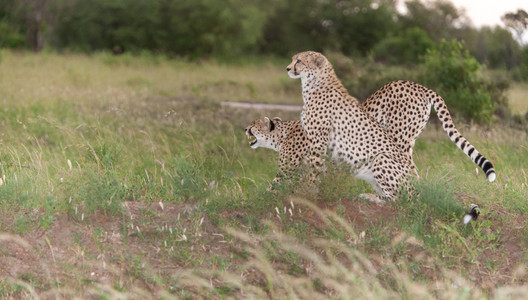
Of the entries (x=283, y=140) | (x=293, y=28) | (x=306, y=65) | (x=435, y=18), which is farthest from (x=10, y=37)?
(x=306, y=65)

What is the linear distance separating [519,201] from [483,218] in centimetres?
46

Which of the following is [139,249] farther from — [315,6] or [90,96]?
[315,6]

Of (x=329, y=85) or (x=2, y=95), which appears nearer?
(x=329, y=85)

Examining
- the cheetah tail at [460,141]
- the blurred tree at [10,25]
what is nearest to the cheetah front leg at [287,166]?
the cheetah tail at [460,141]

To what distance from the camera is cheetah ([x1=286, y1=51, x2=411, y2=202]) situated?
531 centimetres

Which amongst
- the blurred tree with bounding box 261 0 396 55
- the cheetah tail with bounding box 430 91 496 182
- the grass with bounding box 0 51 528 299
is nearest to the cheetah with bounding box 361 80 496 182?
the cheetah tail with bounding box 430 91 496 182

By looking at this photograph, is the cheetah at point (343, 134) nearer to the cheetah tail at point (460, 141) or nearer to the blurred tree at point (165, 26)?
the cheetah tail at point (460, 141)

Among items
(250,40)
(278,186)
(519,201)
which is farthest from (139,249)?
(250,40)

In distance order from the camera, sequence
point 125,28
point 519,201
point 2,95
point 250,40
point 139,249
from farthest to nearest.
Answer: point 125,28, point 250,40, point 2,95, point 519,201, point 139,249

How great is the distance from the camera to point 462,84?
11.9m

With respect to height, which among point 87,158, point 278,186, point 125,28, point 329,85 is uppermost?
point 329,85

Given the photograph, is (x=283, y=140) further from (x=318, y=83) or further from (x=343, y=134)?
(x=343, y=134)

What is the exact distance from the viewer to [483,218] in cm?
543

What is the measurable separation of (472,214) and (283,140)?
6.92ft
